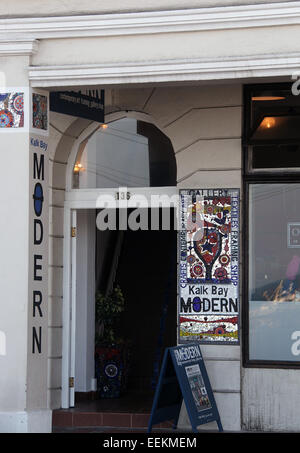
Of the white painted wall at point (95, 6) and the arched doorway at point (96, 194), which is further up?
the white painted wall at point (95, 6)

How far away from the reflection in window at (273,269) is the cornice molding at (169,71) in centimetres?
199

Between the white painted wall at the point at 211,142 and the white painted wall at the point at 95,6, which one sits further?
the white painted wall at the point at 211,142

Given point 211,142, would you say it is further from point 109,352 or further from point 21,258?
point 109,352

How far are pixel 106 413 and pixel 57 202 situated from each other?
258 cm

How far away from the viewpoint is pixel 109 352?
1133 centimetres

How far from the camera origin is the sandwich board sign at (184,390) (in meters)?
9.11

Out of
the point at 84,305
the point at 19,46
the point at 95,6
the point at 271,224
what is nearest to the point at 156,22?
the point at 95,6

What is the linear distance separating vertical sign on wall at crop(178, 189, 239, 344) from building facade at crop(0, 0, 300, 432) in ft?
0.31

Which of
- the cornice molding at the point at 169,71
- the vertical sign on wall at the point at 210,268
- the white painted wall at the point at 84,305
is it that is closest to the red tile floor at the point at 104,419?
the white painted wall at the point at 84,305

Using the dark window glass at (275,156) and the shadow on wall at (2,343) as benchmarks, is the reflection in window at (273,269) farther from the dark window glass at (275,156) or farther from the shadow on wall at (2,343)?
the shadow on wall at (2,343)

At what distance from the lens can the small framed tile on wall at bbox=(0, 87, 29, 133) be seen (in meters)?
8.60

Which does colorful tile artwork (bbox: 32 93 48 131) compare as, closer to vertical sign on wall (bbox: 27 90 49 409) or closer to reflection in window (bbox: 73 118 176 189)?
vertical sign on wall (bbox: 27 90 49 409)

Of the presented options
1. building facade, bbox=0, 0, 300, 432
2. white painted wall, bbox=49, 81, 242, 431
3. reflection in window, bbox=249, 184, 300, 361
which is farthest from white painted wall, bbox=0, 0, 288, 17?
reflection in window, bbox=249, 184, 300, 361

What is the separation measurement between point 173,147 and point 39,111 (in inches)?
75.9
